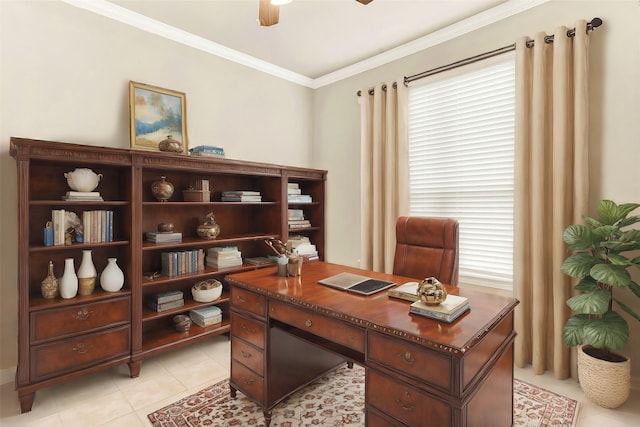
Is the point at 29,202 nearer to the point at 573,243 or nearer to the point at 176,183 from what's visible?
the point at 176,183

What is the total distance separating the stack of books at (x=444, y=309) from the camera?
129 centimetres

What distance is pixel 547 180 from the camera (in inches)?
94.9

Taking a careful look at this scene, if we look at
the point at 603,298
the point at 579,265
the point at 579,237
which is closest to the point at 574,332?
the point at 603,298

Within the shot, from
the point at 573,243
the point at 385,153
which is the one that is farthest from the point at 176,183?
the point at 573,243

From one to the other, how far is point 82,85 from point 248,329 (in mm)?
2237

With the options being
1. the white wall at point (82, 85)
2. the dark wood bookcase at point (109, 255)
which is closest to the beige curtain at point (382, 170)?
the dark wood bookcase at point (109, 255)

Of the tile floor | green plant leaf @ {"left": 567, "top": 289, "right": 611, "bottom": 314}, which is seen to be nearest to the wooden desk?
the tile floor

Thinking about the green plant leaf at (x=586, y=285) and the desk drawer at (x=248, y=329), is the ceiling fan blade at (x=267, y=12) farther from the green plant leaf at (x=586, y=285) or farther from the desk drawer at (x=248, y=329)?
the green plant leaf at (x=586, y=285)

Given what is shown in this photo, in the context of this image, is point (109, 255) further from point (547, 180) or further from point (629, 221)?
point (629, 221)

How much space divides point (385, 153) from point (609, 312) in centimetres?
212

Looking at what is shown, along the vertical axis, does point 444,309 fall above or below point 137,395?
above

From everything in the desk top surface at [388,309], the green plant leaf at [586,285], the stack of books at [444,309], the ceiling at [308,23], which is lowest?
the green plant leaf at [586,285]

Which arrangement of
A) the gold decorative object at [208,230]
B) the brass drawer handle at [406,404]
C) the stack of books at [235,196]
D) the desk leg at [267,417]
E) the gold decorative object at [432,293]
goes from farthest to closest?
the stack of books at [235,196] → the gold decorative object at [208,230] → the desk leg at [267,417] → the gold decorative object at [432,293] → the brass drawer handle at [406,404]

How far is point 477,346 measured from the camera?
1.21 metres
